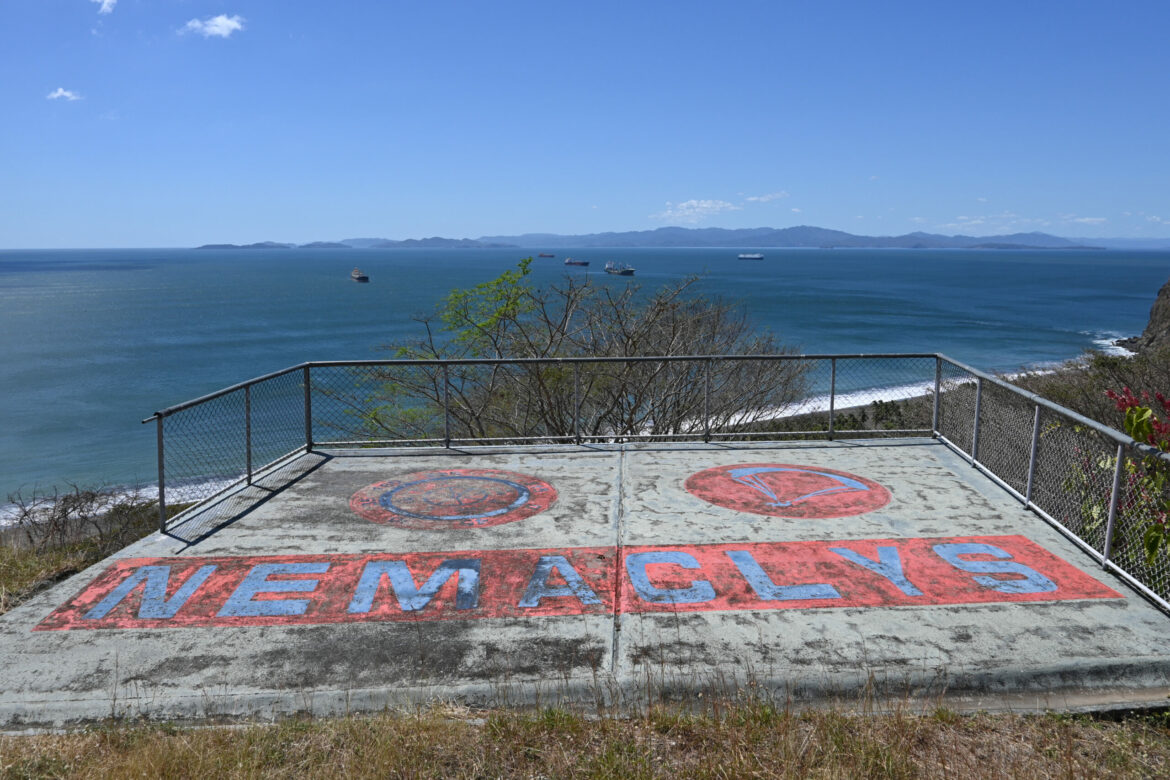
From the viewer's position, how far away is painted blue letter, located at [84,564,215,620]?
251 inches

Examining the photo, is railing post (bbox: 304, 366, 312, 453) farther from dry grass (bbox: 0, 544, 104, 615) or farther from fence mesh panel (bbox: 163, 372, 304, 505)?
fence mesh panel (bbox: 163, 372, 304, 505)

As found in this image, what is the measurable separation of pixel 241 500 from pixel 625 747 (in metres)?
6.02

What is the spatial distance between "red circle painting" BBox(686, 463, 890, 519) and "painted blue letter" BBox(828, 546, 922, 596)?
92 centimetres

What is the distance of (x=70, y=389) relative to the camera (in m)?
47.5

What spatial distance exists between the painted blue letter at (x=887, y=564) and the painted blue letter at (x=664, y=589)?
1412 millimetres

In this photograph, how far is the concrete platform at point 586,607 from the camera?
5.33 metres

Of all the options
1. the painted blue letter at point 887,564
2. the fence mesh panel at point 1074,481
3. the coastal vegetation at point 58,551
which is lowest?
the coastal vegetation at point 58,551

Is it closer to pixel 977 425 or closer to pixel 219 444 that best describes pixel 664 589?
pixel 977 425

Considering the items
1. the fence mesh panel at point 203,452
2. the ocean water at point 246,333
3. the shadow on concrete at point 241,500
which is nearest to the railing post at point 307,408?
the shadow on concrete at point 241,500

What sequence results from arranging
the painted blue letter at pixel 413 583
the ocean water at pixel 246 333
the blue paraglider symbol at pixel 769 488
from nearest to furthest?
the painted blue letter at pixel 413 583 → the blue paraglider symbol at pixel 769 488 → the ocean water at pixel 246 333

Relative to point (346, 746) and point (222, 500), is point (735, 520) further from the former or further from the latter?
point (222, 500)

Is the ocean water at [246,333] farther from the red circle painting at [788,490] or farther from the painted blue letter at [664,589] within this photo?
the painted blue letter at [664,589]

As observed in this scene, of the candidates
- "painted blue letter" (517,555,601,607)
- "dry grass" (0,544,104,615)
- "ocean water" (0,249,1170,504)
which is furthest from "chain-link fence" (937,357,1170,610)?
"ocean water" (0,249,1170,504)

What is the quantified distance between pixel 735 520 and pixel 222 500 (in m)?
5.55
